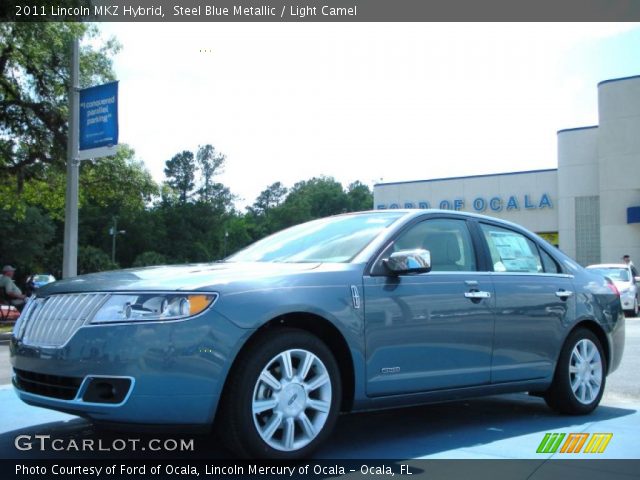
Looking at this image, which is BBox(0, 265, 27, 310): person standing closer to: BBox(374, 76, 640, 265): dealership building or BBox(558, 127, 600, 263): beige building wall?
BBox(374, 76, 640, 265): dealership building

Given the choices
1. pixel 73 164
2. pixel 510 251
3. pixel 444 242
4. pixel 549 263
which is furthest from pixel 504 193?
pixel 444 242

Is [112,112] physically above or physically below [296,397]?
above

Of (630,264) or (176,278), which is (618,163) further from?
(176,278)

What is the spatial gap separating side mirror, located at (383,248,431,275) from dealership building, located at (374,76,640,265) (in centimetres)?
3444

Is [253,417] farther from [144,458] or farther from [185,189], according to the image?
[185,189]

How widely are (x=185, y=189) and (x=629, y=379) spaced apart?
9865cm

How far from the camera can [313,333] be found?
4.38 metres

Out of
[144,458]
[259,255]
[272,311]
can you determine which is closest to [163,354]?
[272,311]

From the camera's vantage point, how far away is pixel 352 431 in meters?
5.24

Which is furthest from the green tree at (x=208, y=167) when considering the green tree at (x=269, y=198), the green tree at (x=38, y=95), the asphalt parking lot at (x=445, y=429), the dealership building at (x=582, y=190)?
the asphalt parking lot at (x=445, y=429)

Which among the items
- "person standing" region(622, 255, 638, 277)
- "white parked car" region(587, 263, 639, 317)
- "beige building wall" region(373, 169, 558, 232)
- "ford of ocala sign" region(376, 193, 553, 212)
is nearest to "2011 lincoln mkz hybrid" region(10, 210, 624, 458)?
"white parked car" region(587, 263, 639, 317)

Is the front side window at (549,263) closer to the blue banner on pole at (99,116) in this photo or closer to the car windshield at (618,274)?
the blue banner on pole at (99,116)

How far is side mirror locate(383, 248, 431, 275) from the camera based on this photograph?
15.1 feet

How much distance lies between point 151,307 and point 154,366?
12.4 inches
